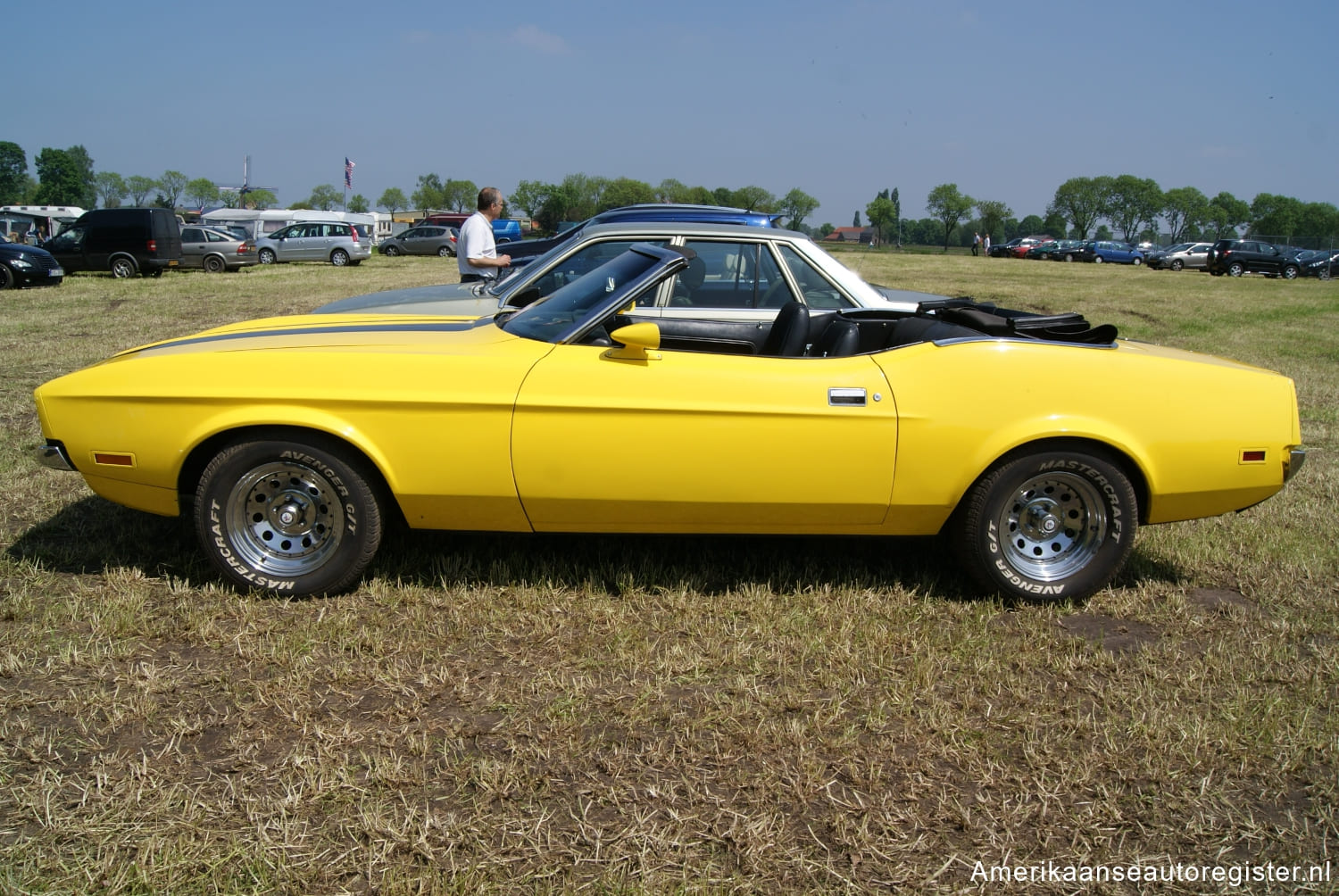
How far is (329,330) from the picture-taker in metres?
4.00

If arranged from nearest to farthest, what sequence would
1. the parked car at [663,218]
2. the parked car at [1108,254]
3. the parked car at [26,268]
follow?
1. the parked car at [663,218]
2. the parked car at [26,268]
3. the parked car at [1108,254]

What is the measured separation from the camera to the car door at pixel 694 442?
344cm

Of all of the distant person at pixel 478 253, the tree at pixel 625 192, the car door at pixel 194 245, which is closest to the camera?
the distant person at pixel 478 253

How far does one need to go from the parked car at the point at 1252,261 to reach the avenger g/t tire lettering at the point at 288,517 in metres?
39.1

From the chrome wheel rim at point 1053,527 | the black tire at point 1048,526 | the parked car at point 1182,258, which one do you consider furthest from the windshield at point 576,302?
the parked car at point 1182,258

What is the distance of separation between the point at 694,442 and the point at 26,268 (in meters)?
18.9

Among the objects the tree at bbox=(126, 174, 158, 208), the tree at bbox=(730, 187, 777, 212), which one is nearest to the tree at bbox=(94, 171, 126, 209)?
the tree at bbox=(126, 174, 158, 208)

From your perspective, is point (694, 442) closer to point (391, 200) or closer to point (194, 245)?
point (194, 245)

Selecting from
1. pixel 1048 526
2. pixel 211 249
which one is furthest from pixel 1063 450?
pixel 211 249

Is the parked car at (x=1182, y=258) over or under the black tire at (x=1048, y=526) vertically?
over

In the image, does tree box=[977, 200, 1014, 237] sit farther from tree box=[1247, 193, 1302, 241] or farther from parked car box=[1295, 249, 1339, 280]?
parked car box=[1295, 249, 1339, 280]

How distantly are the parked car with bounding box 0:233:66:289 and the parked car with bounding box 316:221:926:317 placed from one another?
1518cm

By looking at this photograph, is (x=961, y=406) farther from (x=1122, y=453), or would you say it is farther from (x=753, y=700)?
(x=753, y=700)

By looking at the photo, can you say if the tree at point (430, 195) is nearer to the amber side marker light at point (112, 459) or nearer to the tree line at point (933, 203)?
the tree line at point (933, 203)
